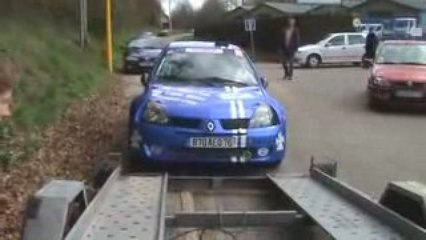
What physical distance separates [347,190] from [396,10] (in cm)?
6141

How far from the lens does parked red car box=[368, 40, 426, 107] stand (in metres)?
16.8

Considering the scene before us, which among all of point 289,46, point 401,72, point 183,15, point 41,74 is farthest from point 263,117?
point 183,15

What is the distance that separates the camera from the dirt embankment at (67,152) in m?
7.79

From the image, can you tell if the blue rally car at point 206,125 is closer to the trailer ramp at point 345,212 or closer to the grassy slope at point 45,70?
the trailer ramp at point 345,212

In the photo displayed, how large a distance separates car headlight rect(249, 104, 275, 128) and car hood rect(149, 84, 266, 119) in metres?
0.06

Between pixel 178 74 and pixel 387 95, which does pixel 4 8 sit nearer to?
pixel 387 95

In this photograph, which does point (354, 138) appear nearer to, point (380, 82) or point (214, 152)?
point (380, 82)

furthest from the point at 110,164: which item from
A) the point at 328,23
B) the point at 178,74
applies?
the point at 328,23

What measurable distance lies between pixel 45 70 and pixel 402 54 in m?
8.17

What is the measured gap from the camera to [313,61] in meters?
38.9

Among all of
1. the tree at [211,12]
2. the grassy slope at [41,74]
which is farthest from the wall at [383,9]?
the grassy slope at [41,74]

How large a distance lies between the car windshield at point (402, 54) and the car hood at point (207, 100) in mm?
9227

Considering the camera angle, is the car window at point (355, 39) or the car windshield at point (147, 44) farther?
the car window at point (355, 39)

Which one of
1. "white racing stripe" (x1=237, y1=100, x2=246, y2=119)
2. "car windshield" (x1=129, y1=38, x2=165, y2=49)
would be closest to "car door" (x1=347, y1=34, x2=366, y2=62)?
"car windshield" (x1=129, y1=38, x2=165, y2=49)
